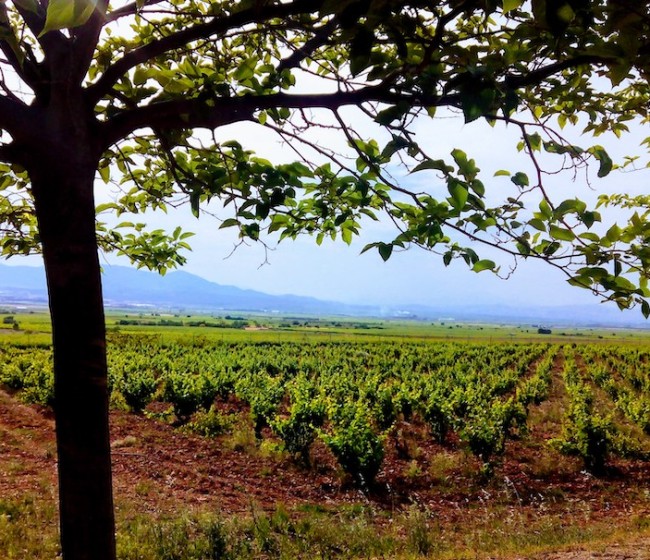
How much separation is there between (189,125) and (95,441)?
145 centimetres

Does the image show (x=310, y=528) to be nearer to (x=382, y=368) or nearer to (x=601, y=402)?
(x=601, y=402)

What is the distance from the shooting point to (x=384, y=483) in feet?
34.0

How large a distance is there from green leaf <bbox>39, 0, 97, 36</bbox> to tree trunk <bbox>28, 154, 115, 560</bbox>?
1197 mm

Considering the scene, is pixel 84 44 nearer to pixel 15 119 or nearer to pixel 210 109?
pixel 15 119

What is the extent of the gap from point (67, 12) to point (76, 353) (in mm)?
1380

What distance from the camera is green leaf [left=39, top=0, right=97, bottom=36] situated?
85cm

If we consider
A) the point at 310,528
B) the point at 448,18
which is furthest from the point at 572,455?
the point at 448,18

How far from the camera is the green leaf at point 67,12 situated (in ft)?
2.80

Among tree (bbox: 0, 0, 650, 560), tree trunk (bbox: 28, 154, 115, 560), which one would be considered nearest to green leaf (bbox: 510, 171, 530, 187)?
tree (bbox: 0, 0, 650, 560)

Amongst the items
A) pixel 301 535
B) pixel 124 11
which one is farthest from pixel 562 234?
pixel 301 535

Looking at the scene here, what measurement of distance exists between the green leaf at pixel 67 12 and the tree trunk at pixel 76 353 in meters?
1.20

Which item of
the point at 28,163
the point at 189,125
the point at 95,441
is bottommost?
the point at 95,441

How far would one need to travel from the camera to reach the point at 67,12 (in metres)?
0.86

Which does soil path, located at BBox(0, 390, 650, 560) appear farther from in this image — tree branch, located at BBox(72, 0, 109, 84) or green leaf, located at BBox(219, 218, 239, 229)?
tree branch, located at BBox(72, 0, 109, 84)
